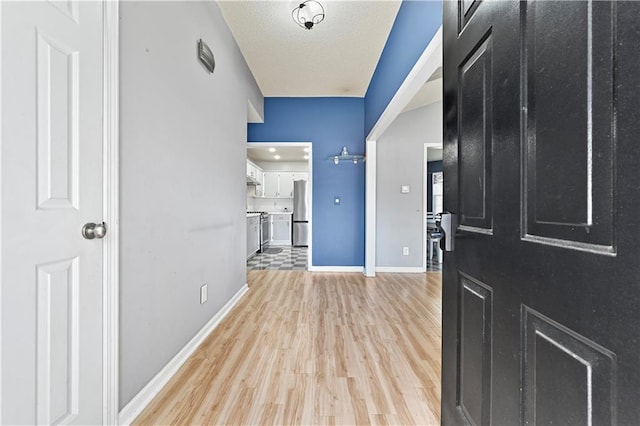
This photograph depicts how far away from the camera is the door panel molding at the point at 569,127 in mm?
415

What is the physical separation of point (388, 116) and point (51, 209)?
9.96 ft

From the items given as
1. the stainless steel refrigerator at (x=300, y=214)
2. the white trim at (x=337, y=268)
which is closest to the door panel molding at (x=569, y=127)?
the white trim at (x=337, y=268)

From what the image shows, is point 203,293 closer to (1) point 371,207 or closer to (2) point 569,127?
(2) point 569,127

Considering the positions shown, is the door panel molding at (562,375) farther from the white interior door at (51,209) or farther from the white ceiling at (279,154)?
the white ceiling at (279,154)

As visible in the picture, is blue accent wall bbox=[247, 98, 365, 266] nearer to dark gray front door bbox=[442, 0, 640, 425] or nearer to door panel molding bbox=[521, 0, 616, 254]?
dark gray front door bbox=[442, 0, 640, 425]

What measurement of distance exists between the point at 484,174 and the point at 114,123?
1.47 metres

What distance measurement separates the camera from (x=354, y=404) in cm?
147

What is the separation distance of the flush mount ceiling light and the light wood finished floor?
2.69 meters

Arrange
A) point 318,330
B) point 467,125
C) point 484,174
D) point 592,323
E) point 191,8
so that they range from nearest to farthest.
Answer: point 592,323 → point 484,174 → point 467,125 → point 191,8 → point 318,330

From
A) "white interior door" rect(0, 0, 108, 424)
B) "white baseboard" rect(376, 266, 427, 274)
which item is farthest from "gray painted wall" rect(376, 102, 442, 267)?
"white interior door" rect(0, 0, 108, 424)

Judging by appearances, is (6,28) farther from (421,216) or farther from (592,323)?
(421,216)

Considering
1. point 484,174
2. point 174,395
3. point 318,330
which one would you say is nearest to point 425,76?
point 484,174

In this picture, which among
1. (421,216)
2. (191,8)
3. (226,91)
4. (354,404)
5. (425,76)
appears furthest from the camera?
(421,216)

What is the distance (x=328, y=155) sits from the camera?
179 inches
